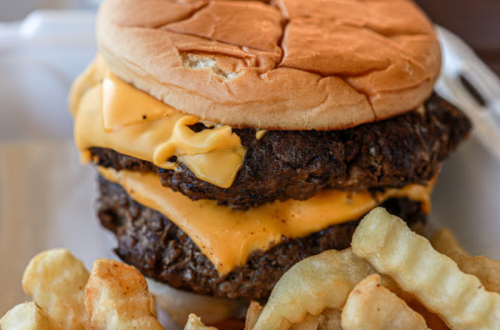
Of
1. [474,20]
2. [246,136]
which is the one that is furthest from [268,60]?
[474,20]

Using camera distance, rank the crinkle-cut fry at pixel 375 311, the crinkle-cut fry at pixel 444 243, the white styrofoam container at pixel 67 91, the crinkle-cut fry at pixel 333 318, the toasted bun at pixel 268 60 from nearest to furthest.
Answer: the crinkle-cut fry at pixel 375 311, the crinkle-cut fry at pixel 333 318, the toasted bun at pixel 268 60, the crinkle-cut fry at pixel 444 243, the white styrofoam container at pixel 67 91

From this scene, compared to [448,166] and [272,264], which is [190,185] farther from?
[448,166]

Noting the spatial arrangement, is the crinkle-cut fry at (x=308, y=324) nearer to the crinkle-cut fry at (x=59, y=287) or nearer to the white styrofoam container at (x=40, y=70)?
the crinkle-cut fry at (x=59, y=287)

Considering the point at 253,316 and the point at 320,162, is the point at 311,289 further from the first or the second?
the point at 320,162

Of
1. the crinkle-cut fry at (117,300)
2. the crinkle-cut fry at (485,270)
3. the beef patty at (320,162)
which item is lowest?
the crinkle-cut fry at (485,270)

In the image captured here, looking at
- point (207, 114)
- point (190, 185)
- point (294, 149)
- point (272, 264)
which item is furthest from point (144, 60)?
point (272, 264)

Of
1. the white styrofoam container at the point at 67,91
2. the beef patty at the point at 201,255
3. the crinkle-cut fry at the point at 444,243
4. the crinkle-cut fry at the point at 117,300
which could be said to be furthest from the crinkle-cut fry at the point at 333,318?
the white styrofoam container at the point at 67,91
